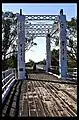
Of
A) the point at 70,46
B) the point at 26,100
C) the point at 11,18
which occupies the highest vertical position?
the point at 11,18

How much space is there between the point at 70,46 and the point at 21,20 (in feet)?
43.4

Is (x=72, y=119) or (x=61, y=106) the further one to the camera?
(x=61, y=106)

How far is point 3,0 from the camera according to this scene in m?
4.16

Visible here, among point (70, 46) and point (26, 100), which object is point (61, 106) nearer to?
point (26, 100)

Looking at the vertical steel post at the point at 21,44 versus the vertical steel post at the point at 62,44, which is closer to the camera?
the vertical steel post at the point at 62,44

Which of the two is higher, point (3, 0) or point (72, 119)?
point (3, 0)

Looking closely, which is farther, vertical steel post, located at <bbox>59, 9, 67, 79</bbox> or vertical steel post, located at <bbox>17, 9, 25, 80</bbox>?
vertical steel post, located at <bbox>17, 9, 25, 80</bbox>

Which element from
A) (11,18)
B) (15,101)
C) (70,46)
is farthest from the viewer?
(70,46)

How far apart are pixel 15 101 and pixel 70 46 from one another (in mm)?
22076

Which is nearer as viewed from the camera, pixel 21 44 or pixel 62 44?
pixel 62 44

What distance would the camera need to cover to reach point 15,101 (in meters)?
7.96

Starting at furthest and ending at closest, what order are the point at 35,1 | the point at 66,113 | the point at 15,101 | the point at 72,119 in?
1. the point at 15,101
2. the point at 66,113
3. the point at 72,119
4. the point at 35,1

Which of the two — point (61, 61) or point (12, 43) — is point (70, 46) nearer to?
point (12, 43)

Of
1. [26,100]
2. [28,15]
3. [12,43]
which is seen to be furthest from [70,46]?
[26,100]
